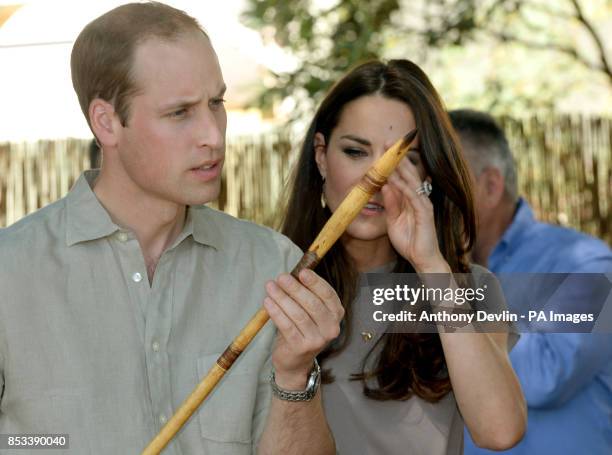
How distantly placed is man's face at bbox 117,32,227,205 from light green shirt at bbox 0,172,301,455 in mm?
144

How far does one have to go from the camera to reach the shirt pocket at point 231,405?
84.0 inches

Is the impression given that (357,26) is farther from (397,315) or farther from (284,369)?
(284,369)

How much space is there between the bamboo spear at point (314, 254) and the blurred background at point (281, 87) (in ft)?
13.1

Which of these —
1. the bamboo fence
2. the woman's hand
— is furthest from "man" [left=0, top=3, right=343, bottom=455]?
the bamboo fence

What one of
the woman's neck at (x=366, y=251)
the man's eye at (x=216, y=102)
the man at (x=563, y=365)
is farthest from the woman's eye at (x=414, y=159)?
the man's eye at (x=216, y=102)

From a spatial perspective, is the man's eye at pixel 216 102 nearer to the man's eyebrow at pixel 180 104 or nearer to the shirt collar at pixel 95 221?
the man's eyebrow at pixel 180 104

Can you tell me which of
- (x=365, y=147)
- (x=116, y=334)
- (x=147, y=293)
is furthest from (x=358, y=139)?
(x=116, y=334)

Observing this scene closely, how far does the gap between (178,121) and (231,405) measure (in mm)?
603

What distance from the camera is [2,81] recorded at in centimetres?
655

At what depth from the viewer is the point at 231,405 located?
2154 millimetres

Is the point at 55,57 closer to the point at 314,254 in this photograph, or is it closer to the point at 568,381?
the point at 568,381

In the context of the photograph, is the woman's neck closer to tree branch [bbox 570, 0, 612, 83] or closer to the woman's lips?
the woman's lips

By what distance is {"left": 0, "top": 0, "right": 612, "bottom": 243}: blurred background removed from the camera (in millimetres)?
6102

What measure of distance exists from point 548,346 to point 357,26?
326 cm
